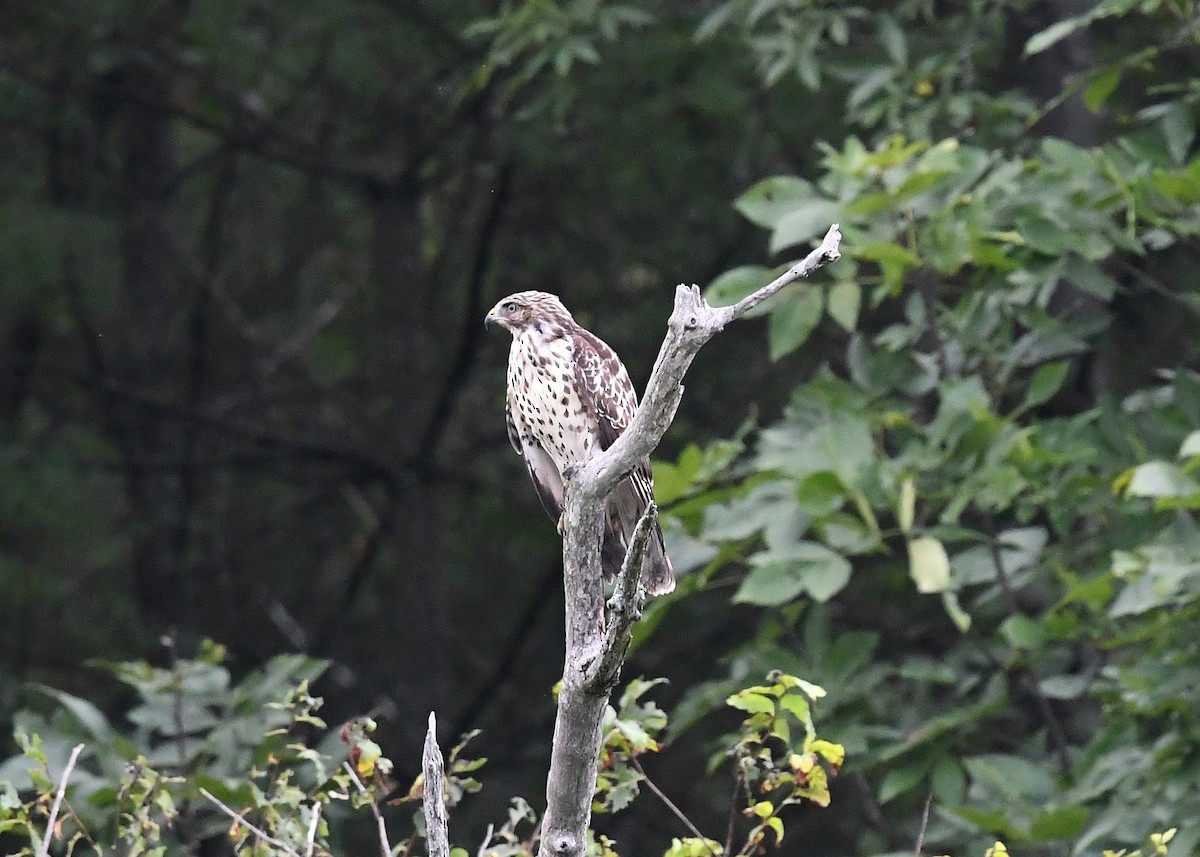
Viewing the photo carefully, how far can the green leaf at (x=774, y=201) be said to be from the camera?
15.1ft

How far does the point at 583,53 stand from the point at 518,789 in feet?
12.5

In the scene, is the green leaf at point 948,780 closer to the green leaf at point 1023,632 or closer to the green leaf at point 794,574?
the green leaf at point 1023,632

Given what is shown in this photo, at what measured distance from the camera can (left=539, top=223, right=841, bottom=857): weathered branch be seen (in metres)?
2.69

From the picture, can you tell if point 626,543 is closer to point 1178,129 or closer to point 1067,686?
point 1067,686

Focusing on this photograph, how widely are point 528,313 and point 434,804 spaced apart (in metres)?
1.89

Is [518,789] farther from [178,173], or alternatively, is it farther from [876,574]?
[178,173]

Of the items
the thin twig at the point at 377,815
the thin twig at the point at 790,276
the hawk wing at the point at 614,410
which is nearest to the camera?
the thin twig at the point at 790,276

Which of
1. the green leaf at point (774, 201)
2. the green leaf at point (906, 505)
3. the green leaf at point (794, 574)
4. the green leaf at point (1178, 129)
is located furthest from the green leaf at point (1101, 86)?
the green leaf at point (794, 574)

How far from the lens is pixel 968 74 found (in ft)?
17.9

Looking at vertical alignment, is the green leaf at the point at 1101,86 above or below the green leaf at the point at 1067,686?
above

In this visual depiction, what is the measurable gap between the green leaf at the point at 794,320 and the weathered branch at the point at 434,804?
208cm

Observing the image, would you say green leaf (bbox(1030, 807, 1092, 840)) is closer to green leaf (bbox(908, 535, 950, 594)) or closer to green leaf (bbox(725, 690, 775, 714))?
green leaf (bbox(908, 535, 950, 594))

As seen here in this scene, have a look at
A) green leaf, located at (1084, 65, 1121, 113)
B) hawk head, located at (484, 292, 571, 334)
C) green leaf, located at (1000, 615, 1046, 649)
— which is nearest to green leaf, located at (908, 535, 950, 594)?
green leaf, located at (1000, 615, 1046, 649)

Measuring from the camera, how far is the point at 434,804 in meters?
2.71
